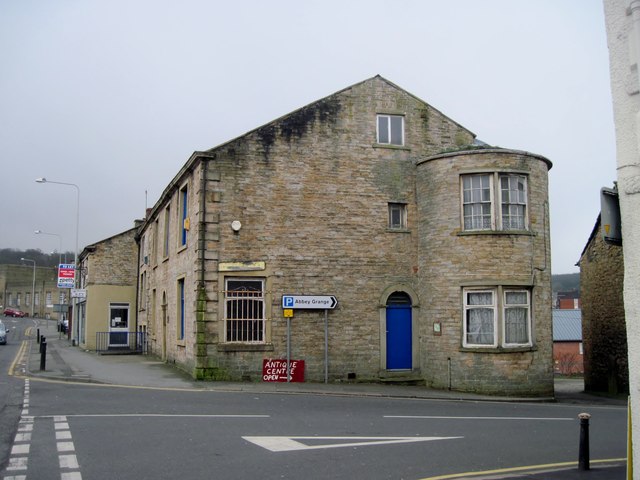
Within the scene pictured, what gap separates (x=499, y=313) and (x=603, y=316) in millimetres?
9079

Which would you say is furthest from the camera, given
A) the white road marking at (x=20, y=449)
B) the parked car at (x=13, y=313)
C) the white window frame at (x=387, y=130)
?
the parked car at (x=13, y=313)

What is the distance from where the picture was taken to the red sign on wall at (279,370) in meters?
20.3

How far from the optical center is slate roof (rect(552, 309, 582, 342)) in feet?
193

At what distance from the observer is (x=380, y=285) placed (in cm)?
2155

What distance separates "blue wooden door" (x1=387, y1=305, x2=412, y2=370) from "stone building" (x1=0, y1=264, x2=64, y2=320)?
8918cm

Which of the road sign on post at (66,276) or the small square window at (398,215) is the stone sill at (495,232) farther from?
the road sign on post at (66,276)

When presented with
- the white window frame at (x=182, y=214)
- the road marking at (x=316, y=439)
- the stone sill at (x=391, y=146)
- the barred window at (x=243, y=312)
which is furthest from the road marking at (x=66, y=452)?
the stone sill at (x=391, y=146)

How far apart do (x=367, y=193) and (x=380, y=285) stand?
303cm

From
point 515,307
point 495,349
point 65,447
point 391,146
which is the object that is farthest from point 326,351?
point 65,447

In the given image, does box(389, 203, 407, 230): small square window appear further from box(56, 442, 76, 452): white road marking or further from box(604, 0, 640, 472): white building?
box(604, 0, 640, 472): white building

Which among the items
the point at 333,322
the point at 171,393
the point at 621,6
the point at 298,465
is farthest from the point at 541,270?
the point at 621,6

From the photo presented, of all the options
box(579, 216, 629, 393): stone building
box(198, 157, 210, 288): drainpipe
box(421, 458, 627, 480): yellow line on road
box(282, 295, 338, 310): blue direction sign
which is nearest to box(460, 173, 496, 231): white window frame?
box(282, 295, 338, 310): blue direction sign

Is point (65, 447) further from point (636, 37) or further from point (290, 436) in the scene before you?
point (636, 37)

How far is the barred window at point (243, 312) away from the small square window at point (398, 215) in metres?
4.96
